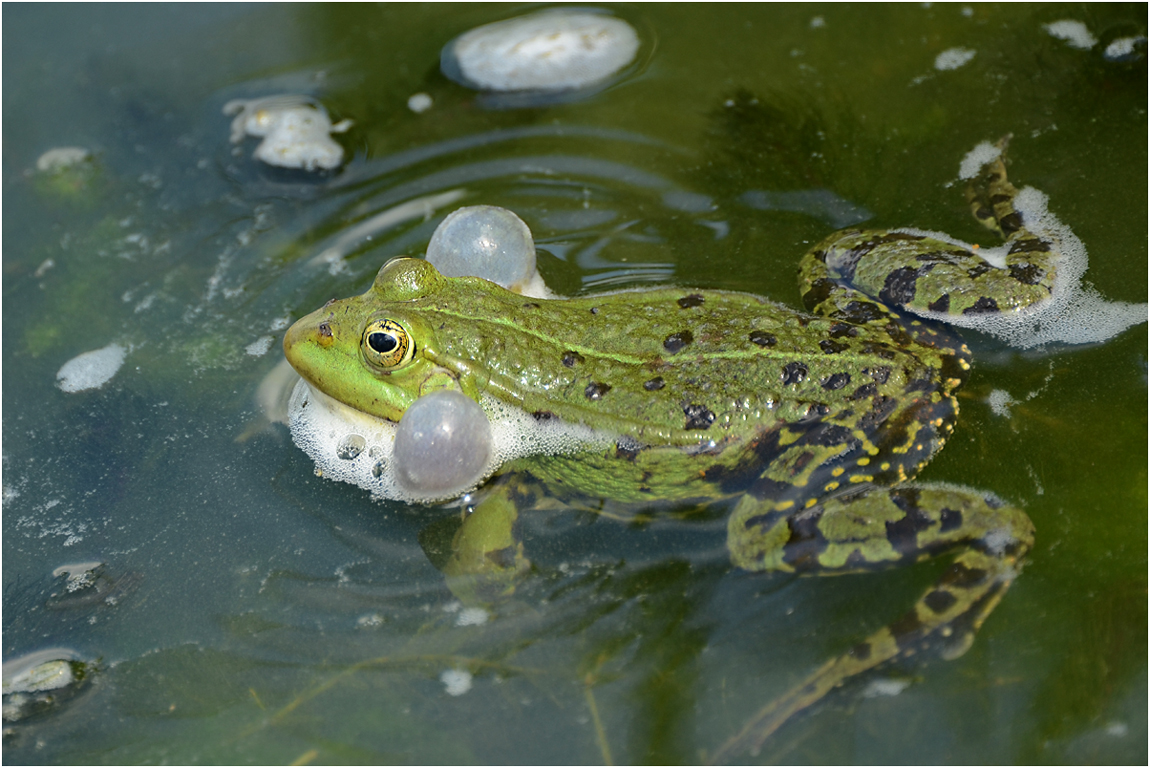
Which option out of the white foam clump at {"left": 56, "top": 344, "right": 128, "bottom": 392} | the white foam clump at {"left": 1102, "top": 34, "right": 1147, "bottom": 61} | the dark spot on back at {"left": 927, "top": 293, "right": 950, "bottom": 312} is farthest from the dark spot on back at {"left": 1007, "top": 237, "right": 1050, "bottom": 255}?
the white foam clump at {"left": 56, "top": 344, "right": 128, "bottom": 392}

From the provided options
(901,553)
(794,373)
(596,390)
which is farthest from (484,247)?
(901,553)

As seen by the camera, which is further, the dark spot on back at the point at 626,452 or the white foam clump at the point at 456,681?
the dark spot on back at the point at 626,452

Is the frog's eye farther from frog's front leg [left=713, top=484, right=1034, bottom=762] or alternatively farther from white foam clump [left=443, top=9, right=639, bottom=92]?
white foam clump [left=443, top=9, right=639, bottom=92]

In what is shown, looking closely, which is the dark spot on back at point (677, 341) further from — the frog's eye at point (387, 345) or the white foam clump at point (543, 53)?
the white foam clump at point (543, 53)

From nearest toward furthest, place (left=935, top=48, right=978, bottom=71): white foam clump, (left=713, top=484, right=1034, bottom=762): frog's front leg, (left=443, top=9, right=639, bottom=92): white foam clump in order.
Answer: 1. (left=713, top=484, right=1034, bottom=762): frog's front leg
2. (left=935, top=48, right=978, bottom=71): white foam clump
3. (left=443, top=9, right=639, bottom=92): white foam clump

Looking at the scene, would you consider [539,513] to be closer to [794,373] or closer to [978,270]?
[794,373]

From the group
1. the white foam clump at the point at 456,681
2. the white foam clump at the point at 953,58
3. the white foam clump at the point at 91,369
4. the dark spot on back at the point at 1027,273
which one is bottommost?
the white foam clump at the point at 456,681

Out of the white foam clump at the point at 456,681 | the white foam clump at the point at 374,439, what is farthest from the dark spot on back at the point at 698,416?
the white foam clump at the point at 456,681

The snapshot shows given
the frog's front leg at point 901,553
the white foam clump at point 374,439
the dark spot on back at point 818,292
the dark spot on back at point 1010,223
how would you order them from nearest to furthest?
the frog's front leg at point 901,553 → the white foam clump at point 374,439 → the dark spot on back at point 818,292 → the dark spot on back at point 1010,223
